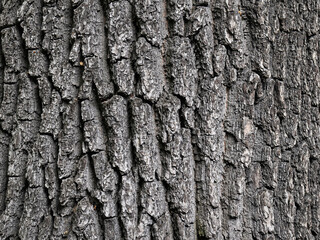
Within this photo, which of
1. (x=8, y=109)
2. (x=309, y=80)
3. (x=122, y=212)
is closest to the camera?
(x=122, y=212)

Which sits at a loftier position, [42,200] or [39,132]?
[39,132]

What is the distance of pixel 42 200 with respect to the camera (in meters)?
1.27

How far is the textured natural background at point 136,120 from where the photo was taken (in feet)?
4.05

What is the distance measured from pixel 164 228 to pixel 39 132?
588 millimetres

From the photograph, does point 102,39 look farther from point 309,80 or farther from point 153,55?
point 309,80

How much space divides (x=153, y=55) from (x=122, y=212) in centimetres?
59

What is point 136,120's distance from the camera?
1.24 metres

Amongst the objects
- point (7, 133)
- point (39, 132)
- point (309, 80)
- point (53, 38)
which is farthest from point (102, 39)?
point (309, 80)

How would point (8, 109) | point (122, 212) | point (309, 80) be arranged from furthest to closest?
1. point (309, 80)
2. point (8, 109)
3. point (122, 212)

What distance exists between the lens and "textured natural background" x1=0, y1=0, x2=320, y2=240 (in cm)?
123

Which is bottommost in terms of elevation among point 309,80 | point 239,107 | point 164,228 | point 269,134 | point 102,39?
point 164,228

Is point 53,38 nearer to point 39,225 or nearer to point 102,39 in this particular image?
point 102,39

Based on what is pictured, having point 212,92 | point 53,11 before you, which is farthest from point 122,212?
point 53,11

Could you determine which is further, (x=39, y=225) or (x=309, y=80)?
(x=309, y=80)
